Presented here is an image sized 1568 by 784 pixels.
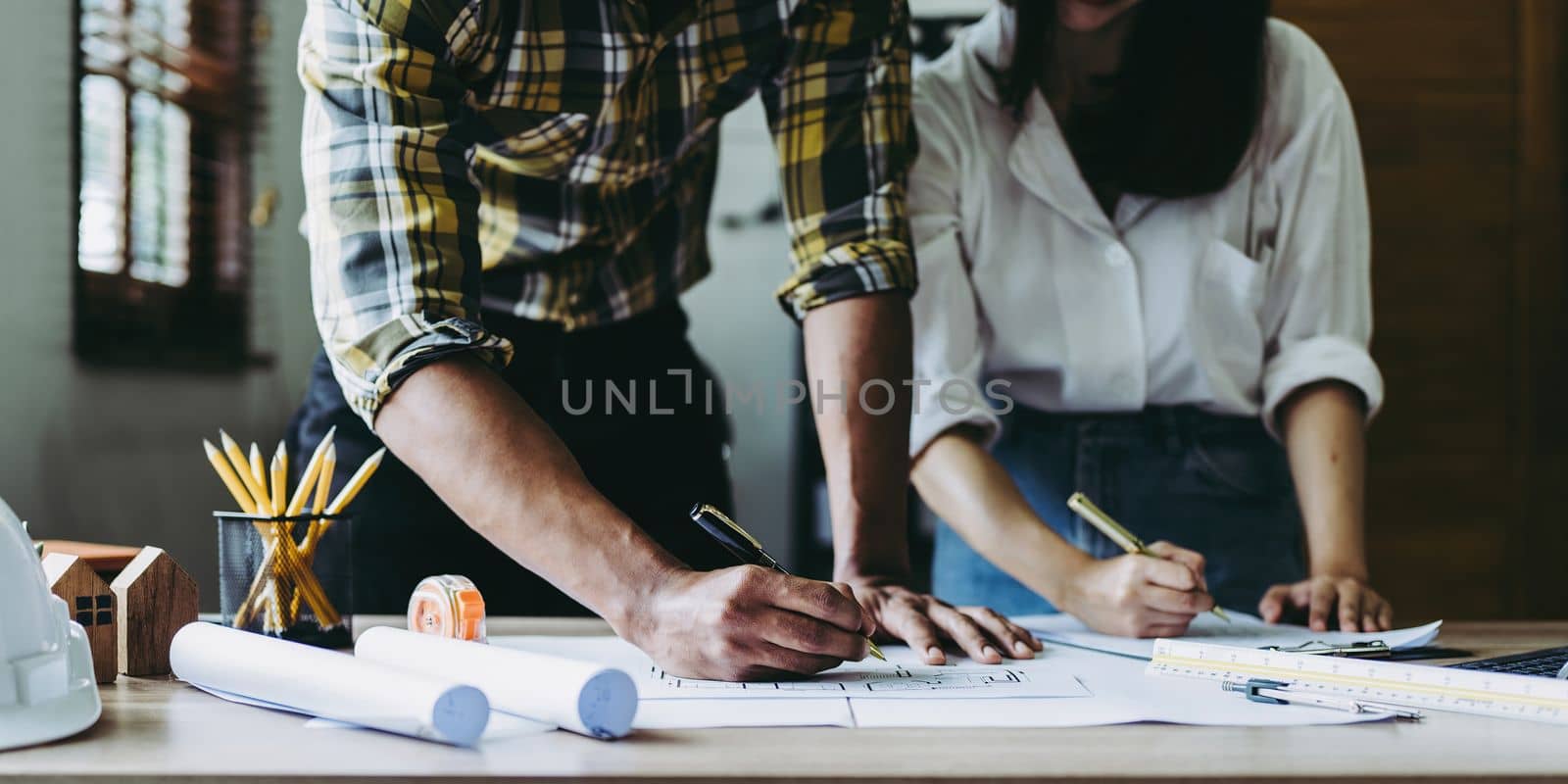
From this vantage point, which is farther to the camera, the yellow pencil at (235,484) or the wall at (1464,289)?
the wall at (1464,289)

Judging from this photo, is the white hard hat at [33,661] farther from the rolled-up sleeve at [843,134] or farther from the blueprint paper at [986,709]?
the rolled-up sleeve at [843,134]

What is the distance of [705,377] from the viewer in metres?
1.23

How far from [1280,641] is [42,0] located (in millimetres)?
1864

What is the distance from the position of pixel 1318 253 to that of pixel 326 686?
1093 millimetres

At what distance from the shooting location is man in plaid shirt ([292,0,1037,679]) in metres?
0.72

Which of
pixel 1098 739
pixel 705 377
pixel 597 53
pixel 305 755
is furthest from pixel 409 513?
pixel 1098 739

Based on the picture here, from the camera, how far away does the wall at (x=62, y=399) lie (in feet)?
5.76

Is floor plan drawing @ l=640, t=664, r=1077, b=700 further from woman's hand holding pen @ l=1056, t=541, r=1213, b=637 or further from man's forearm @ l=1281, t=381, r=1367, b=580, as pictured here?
man's forearm @ l=1281, t=381, r=1367, b=580

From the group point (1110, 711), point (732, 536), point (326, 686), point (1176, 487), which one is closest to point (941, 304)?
point (1176, 487)

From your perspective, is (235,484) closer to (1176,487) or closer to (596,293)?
(596,293)

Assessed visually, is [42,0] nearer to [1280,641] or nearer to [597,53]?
[597,53]

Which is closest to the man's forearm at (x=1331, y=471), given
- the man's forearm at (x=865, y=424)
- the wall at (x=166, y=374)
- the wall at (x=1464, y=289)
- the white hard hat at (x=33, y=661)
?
the man's forearm at (x=865, y=424)

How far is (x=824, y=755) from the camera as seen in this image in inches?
20.6

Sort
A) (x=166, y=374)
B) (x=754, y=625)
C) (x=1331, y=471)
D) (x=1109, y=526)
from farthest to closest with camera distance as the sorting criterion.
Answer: (x=166, y=374), (x=1331, y=471), (x=1109, y=526), (x=754, y=625)
